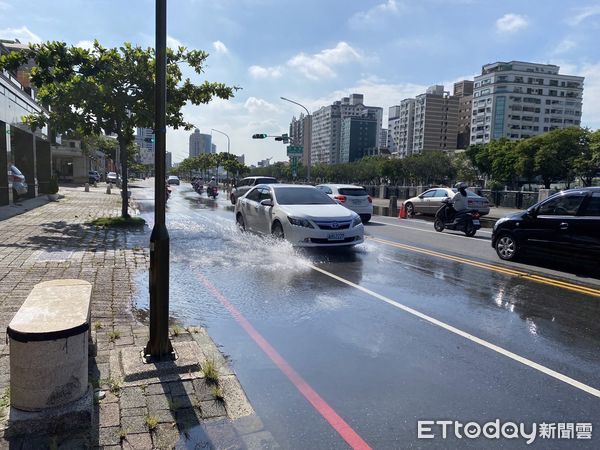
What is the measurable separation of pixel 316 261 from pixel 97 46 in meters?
10.1

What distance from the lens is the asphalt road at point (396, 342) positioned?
3.64 metres

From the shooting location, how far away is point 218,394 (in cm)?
385

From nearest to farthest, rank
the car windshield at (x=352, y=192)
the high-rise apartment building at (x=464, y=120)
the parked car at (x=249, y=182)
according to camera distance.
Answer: the car windshield at (x=352, y=192) < the parked car at (x=249, y=182) < the high-rise apartment building at (x=464, y=120)

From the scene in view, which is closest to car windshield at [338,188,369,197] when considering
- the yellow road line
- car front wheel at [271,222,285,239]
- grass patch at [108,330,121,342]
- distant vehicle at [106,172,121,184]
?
the yellow road line

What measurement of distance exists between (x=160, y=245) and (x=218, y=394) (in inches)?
54.4

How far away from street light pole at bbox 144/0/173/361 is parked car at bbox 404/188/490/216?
20.3m

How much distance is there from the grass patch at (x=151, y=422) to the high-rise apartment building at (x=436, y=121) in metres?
182

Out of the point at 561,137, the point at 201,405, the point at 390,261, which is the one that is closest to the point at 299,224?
the point at 390,261

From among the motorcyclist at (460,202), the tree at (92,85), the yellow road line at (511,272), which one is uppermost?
the tree at (92,85)

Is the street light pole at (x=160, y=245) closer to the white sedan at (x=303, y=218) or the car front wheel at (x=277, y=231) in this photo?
the white sedan at (x=303, y=218)

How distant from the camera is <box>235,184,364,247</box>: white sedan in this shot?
10.5m

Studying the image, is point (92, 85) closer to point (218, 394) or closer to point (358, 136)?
point (218, 394)

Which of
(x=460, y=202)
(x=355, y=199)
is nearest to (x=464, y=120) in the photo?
(x=355, y=199)

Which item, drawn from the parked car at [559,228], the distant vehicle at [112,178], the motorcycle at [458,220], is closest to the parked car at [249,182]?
the motorcycle at [458,220]
